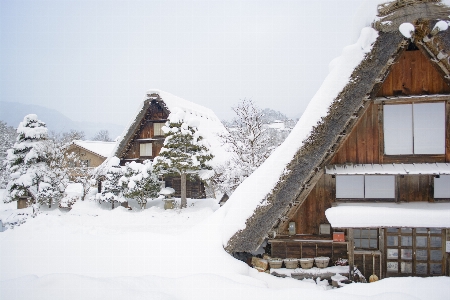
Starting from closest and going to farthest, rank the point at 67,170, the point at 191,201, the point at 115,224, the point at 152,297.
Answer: the point at 152,297, the point at 115,224, the point at 191,201, the point at 67,170

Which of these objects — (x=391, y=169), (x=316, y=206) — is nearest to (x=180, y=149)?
(x=316, y=206)

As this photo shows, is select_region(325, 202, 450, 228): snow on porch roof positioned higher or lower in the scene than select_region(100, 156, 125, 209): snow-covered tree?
higher

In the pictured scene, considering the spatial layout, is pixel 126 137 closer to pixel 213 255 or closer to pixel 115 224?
pixel 115 224

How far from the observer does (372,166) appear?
6531 mm

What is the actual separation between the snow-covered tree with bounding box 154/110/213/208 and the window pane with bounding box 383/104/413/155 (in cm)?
1101

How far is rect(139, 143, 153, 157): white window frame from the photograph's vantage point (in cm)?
2018

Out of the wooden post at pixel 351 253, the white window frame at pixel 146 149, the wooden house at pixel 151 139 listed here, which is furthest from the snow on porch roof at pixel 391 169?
the white window frame at pixel 146 149

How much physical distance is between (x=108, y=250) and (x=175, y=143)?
9.81 metres

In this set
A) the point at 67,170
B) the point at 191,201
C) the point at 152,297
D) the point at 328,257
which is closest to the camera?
the point at 152,297

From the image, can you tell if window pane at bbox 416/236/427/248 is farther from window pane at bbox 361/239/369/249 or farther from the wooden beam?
the wooden beam

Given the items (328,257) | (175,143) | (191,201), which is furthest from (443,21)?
(191,201)

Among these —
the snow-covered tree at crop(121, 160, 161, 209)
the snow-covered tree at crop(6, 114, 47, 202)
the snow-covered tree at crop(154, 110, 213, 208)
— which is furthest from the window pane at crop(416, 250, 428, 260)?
the snow-covered tree at crop(6, 114, 47, 202)

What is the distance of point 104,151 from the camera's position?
3153cm

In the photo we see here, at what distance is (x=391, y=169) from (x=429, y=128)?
4.51 feet
